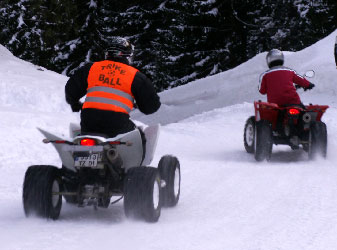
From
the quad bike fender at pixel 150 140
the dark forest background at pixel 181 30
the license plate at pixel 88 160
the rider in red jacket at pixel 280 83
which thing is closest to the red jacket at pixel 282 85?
the rider in red jacket at pixel 280 83

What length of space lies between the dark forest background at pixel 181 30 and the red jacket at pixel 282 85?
2576cm

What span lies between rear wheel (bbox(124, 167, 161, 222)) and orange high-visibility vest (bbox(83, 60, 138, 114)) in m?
0.75

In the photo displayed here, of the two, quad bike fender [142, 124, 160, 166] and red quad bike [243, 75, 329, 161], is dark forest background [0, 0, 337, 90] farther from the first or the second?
quad bike fender [142, 124, 160, 166]

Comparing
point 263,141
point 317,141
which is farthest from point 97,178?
point 317,141

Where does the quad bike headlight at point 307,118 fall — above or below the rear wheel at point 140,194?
above

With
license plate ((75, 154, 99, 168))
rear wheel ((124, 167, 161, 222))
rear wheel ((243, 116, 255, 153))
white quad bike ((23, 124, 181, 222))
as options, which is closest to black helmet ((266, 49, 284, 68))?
rear wheel ((243, 116, 255, 153))

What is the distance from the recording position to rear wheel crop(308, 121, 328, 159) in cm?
1113

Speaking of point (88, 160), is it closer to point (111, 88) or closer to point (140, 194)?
point (140, 194)

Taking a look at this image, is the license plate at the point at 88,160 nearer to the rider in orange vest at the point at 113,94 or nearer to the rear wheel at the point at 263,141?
the rider in orange vest at the point at 113,94

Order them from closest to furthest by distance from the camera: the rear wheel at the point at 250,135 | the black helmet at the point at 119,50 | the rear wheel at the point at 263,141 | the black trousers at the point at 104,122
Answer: the black trousers at the point at 104,122 < the black helmet at the point at 119,50 < the rear wheel at the point at 263,141 < the rear wheel at the point at 250,135

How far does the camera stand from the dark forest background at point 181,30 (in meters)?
37.3

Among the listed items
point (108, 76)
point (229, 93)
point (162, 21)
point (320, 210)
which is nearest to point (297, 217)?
point (320, 210)

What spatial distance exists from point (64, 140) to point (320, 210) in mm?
2618

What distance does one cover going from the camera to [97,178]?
20.7 ft
